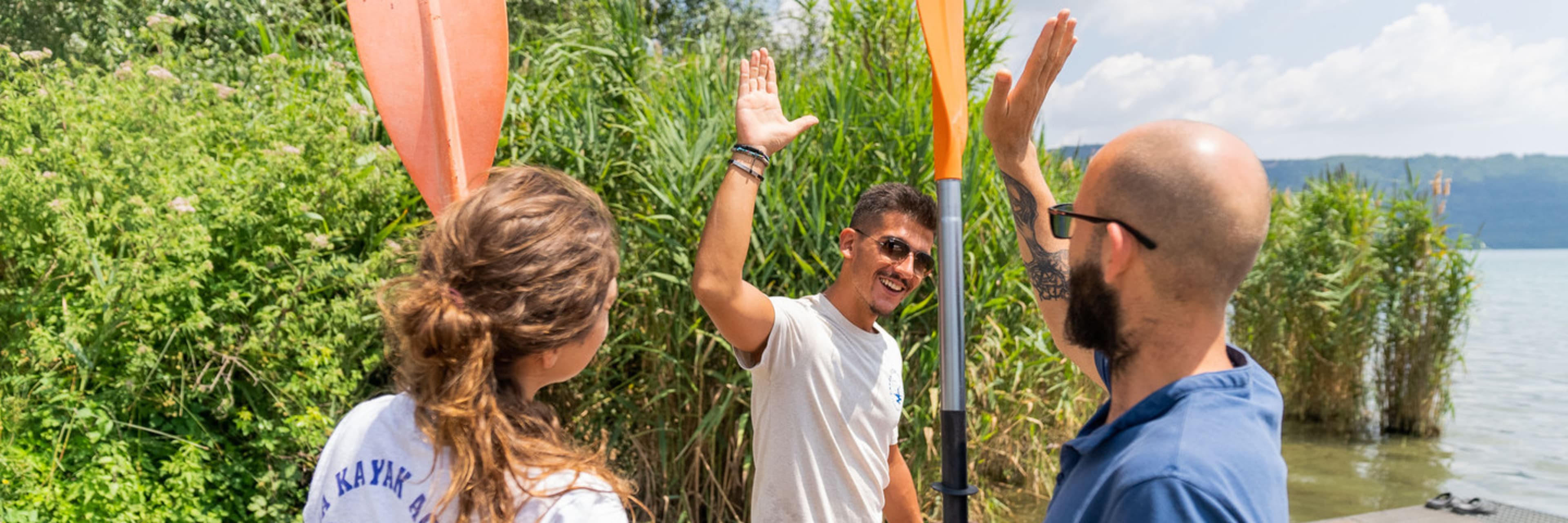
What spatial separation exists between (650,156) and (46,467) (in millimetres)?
2211

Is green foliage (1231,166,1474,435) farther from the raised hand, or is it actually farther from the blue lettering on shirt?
the blue lettering on shirt

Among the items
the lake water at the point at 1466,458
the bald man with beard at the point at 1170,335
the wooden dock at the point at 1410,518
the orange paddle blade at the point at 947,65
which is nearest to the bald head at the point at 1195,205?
the bald man with beard at the point at 1170,335

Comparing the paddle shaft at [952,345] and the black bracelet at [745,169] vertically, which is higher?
the black bracelet at [745,169]

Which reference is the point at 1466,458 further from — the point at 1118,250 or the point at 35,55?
the point at 35,55

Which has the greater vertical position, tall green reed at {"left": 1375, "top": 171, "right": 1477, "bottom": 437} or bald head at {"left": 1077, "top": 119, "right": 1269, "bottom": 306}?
bald head at {"left": 1077, "top": 119, "right": 1269, "bottom": 306}

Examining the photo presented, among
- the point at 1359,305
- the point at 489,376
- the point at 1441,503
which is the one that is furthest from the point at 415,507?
the point at 1359,305

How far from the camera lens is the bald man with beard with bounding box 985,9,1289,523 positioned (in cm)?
93

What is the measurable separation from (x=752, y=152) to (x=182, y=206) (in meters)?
2.16

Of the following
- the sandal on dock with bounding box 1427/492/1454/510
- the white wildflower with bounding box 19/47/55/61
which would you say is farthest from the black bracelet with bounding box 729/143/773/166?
the sandal on dock with bounding box 1427/492/1454/510

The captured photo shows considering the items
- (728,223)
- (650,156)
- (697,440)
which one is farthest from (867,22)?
(728,223)

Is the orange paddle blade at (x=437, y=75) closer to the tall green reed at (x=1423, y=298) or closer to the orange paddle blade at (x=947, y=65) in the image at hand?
the orange paddle blade at (x=947, y=65)

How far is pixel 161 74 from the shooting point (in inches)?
131

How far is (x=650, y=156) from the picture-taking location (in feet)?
12.1

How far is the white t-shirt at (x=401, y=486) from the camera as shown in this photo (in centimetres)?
101
